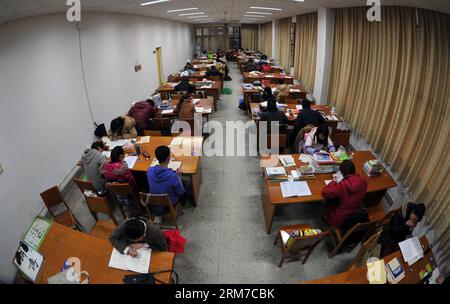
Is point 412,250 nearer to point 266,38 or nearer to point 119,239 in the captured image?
point 119,239

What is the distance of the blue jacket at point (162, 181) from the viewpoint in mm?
3312

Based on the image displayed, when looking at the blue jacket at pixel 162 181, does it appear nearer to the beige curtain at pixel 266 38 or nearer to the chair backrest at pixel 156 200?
the chair backrest at pixel 156 200

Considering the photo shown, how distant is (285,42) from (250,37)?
28.8 feet

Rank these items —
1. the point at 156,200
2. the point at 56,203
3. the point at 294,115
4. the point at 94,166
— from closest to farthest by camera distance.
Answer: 1. the point at 156,200
2. the point at 56,203
3. the point at 94,166
4. the point at 294,115

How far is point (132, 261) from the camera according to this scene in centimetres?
236

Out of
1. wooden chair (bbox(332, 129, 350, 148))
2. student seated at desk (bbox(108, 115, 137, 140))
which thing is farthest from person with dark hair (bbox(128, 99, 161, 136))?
wooden chair (bbox(332, 129, 350, 148))

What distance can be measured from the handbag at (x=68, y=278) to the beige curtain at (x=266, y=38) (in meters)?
16.9

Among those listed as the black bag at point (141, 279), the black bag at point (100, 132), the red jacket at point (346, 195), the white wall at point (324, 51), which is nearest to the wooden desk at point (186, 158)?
the black bag at point (100, 132)

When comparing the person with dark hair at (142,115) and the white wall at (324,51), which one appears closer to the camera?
the person with dark hair at (142,115)

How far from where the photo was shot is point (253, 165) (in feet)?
17.6

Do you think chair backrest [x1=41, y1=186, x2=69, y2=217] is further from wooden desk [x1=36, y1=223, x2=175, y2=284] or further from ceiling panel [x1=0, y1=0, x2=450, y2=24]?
ceiling panel [x1=0, y1=0, x2=450, y2=24]

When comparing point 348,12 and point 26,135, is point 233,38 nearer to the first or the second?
point 348,12

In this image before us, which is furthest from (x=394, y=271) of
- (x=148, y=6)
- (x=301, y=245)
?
(x=148, y=6)
